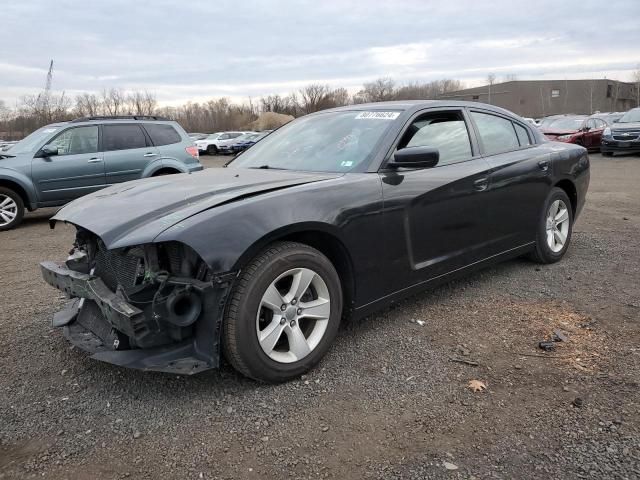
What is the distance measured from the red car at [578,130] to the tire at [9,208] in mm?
17103

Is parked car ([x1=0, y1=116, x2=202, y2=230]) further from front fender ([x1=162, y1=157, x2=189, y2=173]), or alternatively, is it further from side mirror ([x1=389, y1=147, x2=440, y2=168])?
side mirror ([x1=389, y1=147, x2=440, y2=168])

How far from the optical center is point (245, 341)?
2.70m

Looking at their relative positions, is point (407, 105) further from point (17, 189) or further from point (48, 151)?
point (17, 189)

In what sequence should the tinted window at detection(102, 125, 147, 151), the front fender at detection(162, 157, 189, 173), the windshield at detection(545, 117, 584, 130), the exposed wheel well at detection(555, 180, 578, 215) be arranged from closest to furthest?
the exposed wheel well at detection(555, 180, 578, 215) → the tinted window at detection(102, 125, 147, 151) → the front fender at detection(162, 157, 189, 173) → the windshield at detection(545, 117, 584, 130)

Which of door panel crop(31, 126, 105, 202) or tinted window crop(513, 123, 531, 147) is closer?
tinted window crop(513, 123, 531, 147)

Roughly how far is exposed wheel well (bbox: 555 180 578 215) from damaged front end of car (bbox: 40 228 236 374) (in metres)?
3.87

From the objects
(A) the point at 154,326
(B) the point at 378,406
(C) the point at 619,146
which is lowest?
(C) the point at 619,146

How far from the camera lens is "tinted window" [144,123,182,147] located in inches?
373

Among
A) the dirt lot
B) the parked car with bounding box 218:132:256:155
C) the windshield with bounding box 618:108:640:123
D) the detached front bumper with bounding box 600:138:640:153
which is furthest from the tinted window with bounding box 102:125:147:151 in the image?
the parked car with bounding box 218:132:256:155

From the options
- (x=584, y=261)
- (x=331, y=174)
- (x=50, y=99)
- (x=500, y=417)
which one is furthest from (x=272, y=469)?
(x=50, y=99)

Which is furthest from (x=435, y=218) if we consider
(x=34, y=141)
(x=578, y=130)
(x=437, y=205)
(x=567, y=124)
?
A: (x=567, y=124)

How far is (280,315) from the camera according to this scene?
288cm

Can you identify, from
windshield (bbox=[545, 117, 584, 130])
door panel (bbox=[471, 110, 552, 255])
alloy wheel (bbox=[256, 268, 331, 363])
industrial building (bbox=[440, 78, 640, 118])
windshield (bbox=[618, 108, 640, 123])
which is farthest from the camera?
industrial building (bbox=[440, 78, 640, 118])

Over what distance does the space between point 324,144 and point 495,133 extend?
5.45 ft
